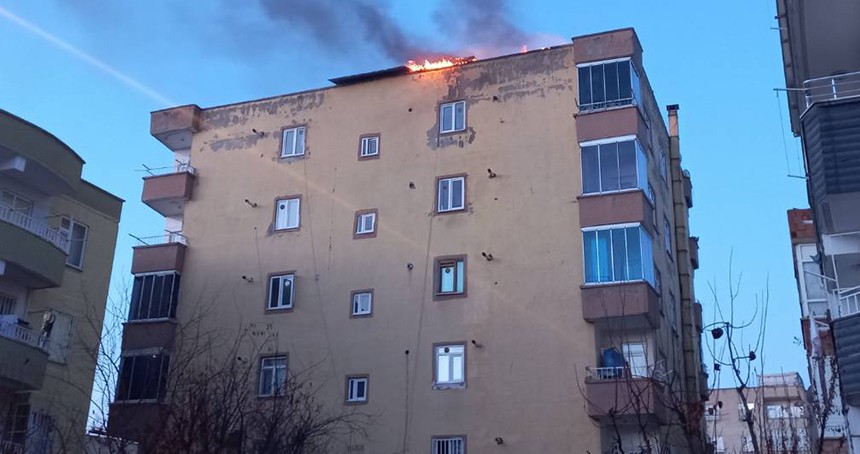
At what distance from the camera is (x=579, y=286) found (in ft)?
106

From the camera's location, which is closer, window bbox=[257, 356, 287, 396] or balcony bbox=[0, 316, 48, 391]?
balcony bbox=[0, 316, 48, 391]

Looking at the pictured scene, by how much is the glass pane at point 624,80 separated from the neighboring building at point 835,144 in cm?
938

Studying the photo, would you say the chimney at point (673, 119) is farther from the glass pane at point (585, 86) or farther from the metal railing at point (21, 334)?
the metal railing at point (21, 334)

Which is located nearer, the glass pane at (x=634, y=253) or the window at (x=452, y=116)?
the glass pane at (x=634, y=253)

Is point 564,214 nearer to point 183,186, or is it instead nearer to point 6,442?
point 183,186

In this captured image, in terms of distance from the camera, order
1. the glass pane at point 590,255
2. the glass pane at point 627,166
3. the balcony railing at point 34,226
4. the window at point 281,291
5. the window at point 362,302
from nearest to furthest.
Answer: the balcony railing at point 34,226
the glass pane at point 590,255
the glass pane at point 627,166
the window at point 362,302
the window at point 281,291

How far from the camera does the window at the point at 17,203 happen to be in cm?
3182

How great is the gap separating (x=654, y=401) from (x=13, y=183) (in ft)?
69.5

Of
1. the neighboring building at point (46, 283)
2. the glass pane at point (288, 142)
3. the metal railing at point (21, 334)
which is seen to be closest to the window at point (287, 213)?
the glass pane at point (288, 142)

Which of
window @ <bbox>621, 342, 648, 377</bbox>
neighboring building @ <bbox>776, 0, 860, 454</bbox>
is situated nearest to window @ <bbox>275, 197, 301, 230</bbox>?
window @ <bbox>621, 342, 648, 377</bbox>

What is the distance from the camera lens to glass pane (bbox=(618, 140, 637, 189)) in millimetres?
32656

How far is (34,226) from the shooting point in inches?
1249

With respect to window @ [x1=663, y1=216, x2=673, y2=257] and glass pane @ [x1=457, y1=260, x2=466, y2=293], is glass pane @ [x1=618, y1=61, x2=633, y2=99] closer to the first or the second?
window @ [x1=663, y1=216, x2=673, y2=257]

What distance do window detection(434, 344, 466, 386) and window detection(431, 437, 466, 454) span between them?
185cm
